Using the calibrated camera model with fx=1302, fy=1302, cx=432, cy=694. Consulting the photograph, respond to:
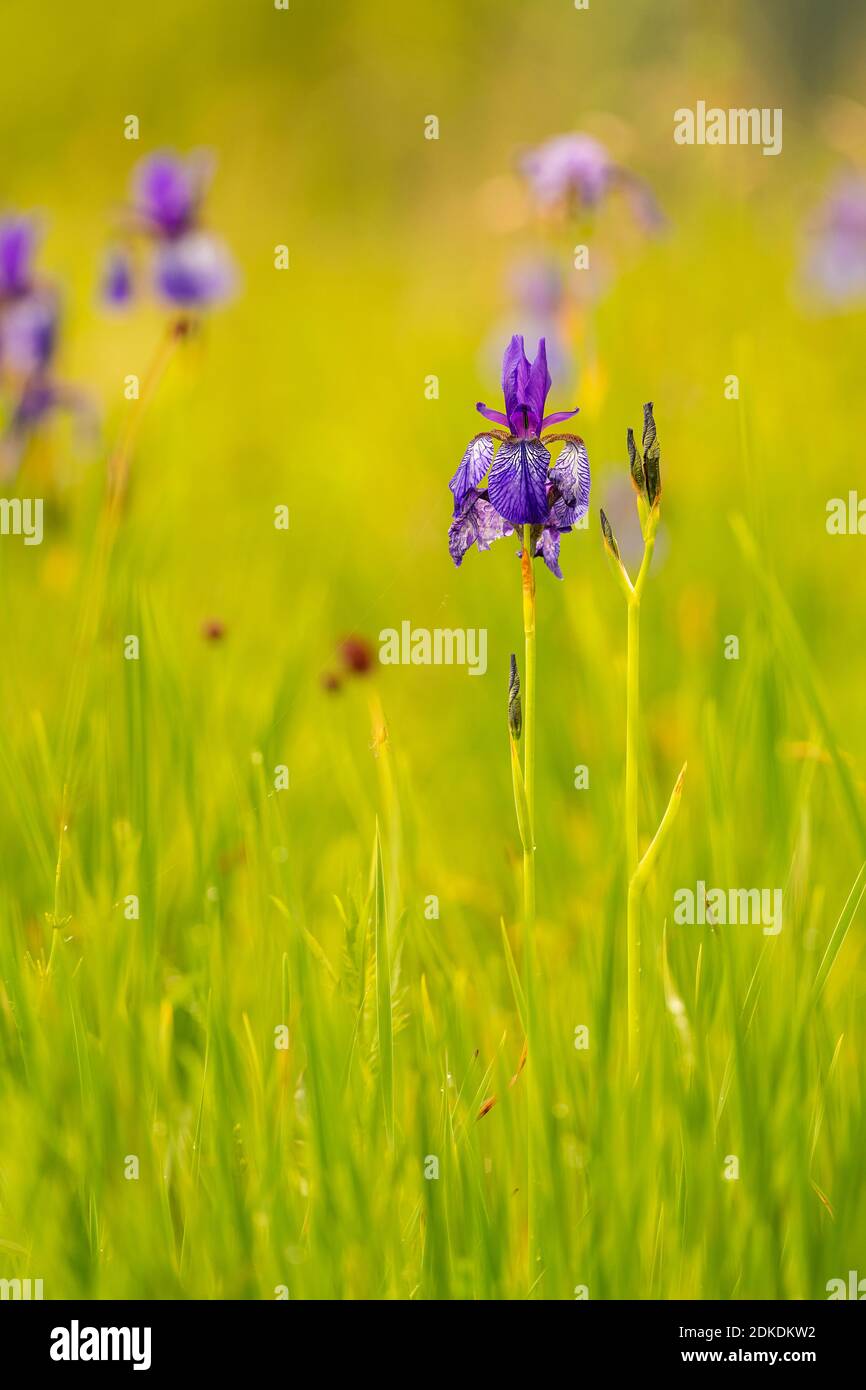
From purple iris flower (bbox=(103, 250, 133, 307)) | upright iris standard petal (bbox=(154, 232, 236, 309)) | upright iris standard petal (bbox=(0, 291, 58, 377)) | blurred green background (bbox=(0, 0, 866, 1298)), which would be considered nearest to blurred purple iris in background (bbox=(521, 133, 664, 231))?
blurred green background (bbox=(0, 0, 866, 1298))

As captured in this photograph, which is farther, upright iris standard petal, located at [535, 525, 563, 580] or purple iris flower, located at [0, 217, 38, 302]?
purple iris flower, located at [0, 217, 38, 302]

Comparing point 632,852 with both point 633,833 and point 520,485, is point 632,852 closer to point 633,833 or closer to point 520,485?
point 633,833

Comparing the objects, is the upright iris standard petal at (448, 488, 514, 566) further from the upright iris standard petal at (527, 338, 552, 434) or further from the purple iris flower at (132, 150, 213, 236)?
the purple iris flower at (132, 150, 213, 236)

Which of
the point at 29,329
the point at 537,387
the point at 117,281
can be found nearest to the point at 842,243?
the point at 117,281

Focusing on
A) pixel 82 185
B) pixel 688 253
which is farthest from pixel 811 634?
pixel 82 185

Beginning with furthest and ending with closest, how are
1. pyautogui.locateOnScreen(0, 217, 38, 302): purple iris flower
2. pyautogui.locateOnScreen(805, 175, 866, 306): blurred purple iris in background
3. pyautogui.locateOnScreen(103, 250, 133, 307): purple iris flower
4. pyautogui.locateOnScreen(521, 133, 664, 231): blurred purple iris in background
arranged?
1. pyautogui.locateOnScreen(805, 175, 866, 306): blurred purple iris in background
2. pyautogui.locateOnScreen(0, 217, 38, 302): purple iris flower
3. pyautogui.locateOnScreen(103, 250, 133, 307): purple iris flower
4. pyautogui.locateOnScreen(521, 133, 664, 231): blurred purple iris in background

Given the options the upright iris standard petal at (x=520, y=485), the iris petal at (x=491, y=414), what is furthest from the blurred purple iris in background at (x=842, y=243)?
the upright iris standard petal at (x=520, y=485)
